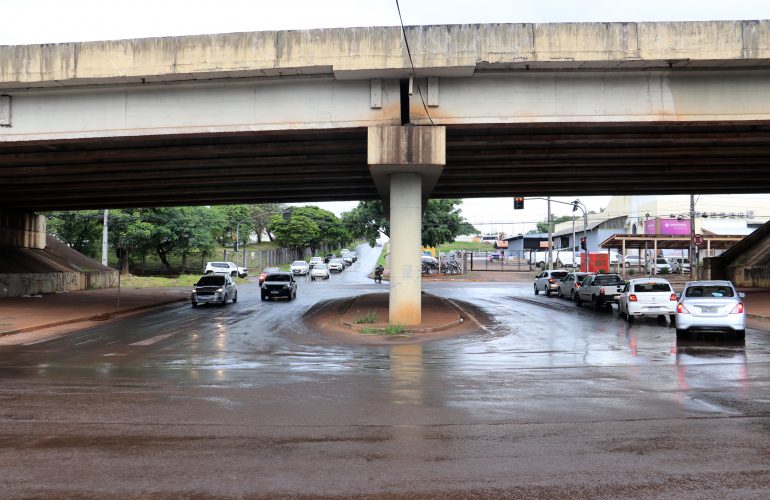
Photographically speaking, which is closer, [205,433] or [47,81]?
[205,433]

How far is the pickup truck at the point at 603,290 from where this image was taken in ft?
86.8

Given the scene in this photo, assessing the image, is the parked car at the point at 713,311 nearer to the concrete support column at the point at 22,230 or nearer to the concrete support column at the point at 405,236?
the concrete support column at the point at 405,236

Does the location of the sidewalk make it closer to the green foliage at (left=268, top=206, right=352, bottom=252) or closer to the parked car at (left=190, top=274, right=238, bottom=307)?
the parked car at (left=190, top=274, right=238, bottom=307)

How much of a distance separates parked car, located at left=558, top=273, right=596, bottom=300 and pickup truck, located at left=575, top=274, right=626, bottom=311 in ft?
8.66

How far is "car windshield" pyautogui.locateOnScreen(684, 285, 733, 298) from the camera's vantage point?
15491 millimetres

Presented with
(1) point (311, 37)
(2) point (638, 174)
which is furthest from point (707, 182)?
(1) point (311, 37)

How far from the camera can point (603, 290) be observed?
26.6 meters

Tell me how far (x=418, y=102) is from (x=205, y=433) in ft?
45.5

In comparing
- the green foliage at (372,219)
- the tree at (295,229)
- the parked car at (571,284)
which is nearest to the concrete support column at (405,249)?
the parked car at (571,284)

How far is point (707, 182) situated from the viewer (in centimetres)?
2877

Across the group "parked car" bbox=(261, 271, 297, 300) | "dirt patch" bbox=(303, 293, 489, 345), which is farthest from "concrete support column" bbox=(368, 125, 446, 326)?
"parked car" bbox=(261, 271, 297, 300)

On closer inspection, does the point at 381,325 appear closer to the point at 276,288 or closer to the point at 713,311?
the point at 713,311

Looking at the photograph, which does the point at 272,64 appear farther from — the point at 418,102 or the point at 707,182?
the point at 707,182

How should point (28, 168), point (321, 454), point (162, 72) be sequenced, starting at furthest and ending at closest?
point (28, 168), point (162, 72), point (321, 454)
